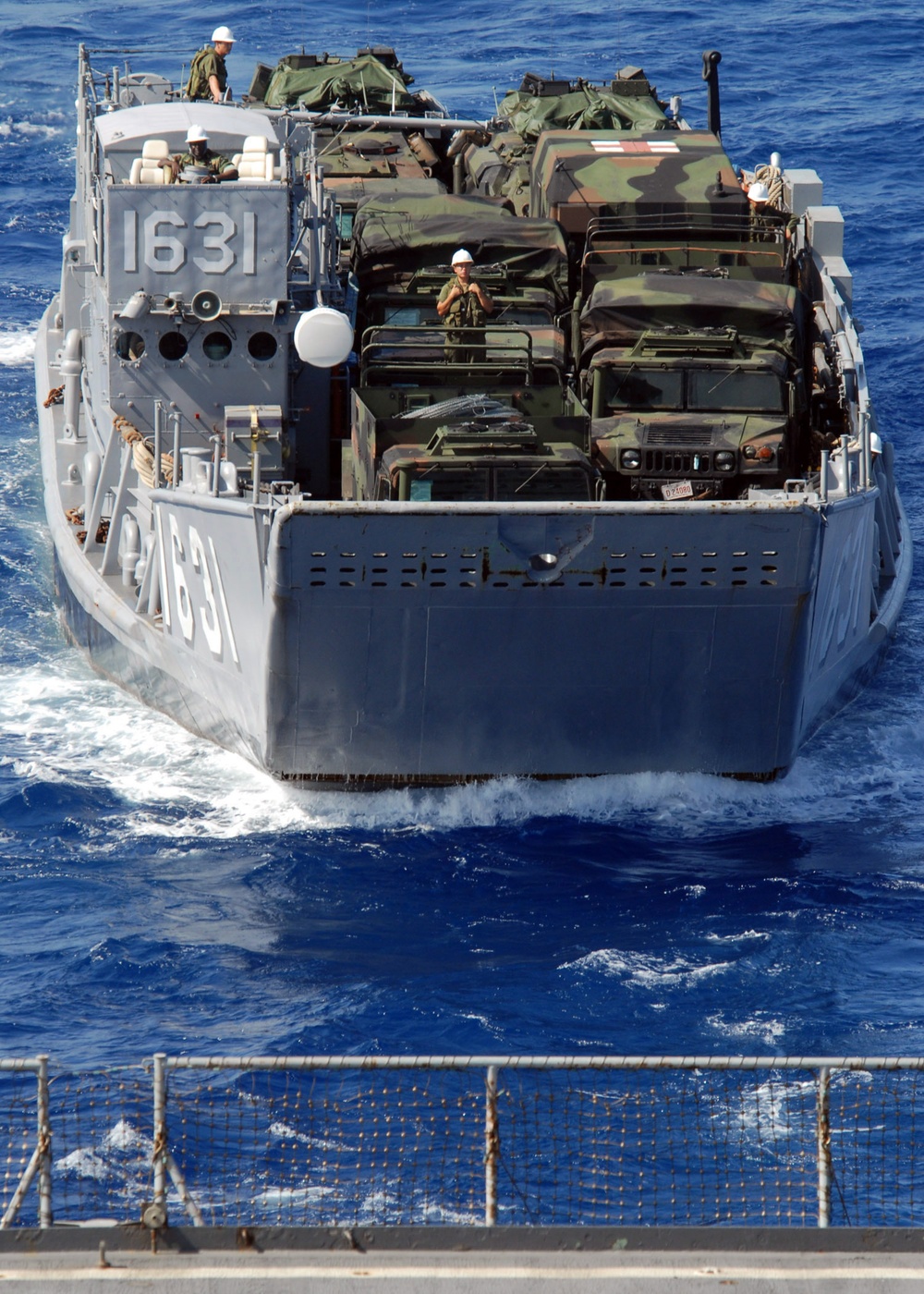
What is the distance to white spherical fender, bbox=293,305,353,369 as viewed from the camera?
16.1 metres

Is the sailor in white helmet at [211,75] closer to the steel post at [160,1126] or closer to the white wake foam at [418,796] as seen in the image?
the white wake foam at [418,796]

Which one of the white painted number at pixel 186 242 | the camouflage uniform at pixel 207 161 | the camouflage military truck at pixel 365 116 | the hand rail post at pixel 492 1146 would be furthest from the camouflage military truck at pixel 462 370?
the hand rail post at pixel 492 1146

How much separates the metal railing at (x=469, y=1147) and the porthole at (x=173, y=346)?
8765 millimetres

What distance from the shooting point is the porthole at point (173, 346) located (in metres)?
18.8

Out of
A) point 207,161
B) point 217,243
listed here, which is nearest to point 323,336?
point 217,243

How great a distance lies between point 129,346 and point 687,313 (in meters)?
5.87

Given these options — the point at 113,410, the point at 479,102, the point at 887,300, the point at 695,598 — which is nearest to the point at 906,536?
the point at 695,598

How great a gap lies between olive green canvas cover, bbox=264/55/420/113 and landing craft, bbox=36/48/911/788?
22.0 ft

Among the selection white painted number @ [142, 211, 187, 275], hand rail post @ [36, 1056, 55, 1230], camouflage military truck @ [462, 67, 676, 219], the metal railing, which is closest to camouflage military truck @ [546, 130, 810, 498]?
camouflage military truck @ [462, 67, 676, 219]

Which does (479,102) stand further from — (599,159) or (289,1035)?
(289,1035)

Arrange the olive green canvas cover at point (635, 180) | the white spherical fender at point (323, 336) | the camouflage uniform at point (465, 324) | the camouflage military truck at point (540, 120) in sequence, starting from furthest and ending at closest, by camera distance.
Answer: the camouflage military truck at point (540, 120) → the olive green canvas cover at point (635, 180) → the camouflage uniform at point (465, 324) → the white spherical fender at point (323, 336)

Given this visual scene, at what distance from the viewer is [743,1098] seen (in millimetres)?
11734

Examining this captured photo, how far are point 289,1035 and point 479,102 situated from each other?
32661 millimetres

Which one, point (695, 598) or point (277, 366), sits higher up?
point (277, 366)
